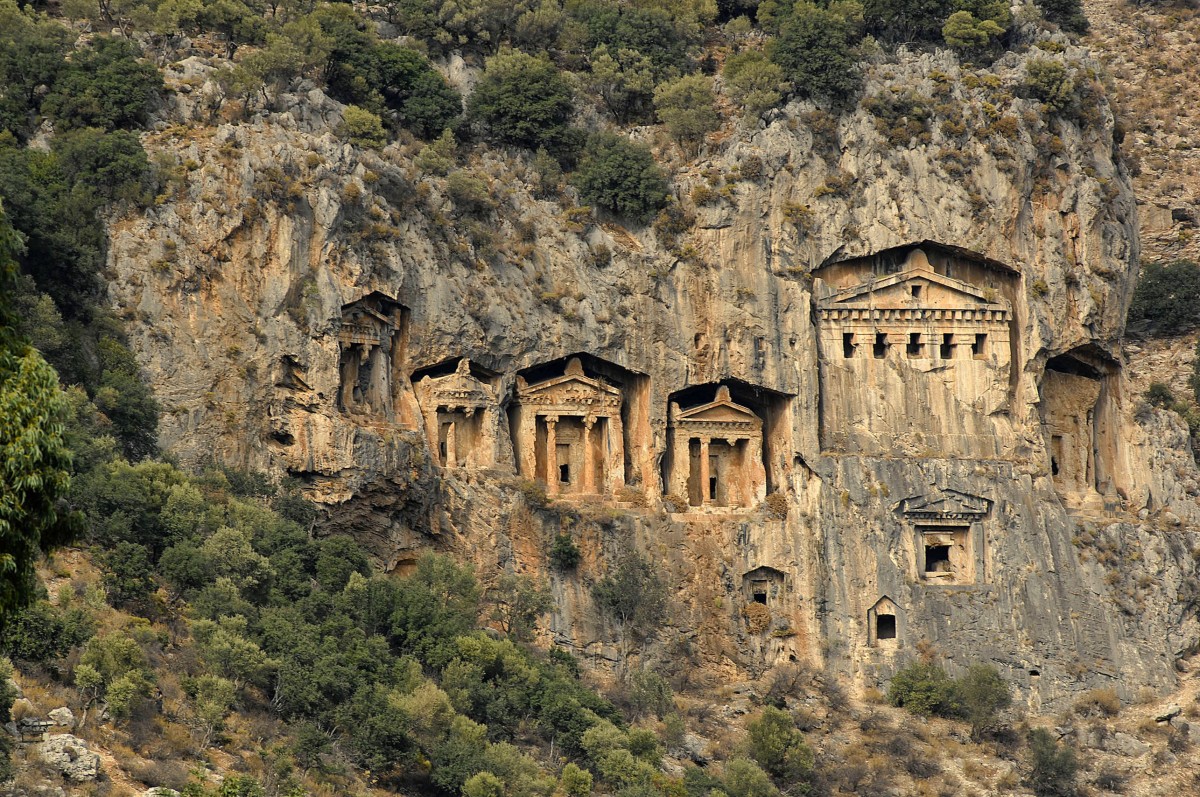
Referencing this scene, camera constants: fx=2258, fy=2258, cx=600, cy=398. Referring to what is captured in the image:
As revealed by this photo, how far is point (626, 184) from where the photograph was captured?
79688 millimetres

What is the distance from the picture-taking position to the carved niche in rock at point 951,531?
7731 cm

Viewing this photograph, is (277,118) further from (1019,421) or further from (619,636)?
(1019,421)

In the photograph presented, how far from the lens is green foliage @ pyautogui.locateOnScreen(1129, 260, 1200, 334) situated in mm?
97500

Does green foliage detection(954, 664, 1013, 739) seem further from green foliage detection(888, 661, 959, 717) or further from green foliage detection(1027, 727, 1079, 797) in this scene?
green foliage detection(1027, 727, 1079, 797)

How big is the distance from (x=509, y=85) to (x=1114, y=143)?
22.9m

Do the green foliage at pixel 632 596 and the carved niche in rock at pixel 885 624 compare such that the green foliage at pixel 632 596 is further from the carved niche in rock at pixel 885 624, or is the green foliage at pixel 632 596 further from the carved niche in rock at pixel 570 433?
the carved niche in rock at pixel 885 624

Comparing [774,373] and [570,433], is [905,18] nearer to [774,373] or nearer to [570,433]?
[774,373]

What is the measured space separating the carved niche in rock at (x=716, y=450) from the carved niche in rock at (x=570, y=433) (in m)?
2.15

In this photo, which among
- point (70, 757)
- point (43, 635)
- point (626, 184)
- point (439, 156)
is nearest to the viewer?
point (70, 757)

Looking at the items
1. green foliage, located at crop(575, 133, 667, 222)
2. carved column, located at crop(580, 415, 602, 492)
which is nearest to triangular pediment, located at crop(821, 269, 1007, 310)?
green foliage, located at crop(575, 133, 667, 222)

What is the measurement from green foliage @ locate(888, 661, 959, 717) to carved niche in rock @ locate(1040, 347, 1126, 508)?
398 inches

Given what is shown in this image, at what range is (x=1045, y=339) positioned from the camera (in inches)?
3123

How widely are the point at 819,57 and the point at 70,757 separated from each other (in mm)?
43632

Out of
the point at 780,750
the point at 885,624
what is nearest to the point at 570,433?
the point at 885,624
